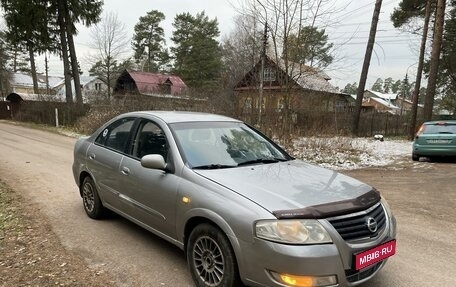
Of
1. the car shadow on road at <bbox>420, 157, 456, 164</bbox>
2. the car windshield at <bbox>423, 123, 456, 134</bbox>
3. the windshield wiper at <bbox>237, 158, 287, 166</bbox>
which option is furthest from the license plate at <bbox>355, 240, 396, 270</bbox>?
the car shadow on road at <bbox>420, 157, 456, 164</bbox>

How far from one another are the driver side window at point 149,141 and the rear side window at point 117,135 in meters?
0.29

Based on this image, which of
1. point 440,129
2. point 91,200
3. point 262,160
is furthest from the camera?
point 440,129

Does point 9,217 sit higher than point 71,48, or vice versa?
point 71,48

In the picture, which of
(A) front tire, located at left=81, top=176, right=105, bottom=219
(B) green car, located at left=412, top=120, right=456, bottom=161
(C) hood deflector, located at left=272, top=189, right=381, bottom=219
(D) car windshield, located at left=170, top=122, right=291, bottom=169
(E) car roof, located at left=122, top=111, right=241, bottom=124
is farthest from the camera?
(B) green car, located at left=412, top=120, right=456, bottom=161

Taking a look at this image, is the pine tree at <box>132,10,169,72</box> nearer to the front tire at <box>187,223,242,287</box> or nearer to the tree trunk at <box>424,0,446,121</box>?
the tree trunk at <box>424,0,446,121</box>

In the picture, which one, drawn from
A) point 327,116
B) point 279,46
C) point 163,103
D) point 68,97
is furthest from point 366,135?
point 68,97

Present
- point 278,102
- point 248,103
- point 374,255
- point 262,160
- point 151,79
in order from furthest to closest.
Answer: point 151,79
point 248,103
point 278,102
point 262,160
point 374,255

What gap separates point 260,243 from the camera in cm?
309

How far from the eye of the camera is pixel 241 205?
3301mm

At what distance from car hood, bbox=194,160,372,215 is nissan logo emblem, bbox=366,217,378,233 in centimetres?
22

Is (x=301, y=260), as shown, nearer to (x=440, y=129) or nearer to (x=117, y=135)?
(x=117, y=135)

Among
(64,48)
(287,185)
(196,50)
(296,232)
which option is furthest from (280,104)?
(196,50)

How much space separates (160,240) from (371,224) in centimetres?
265

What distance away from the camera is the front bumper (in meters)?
3.00
